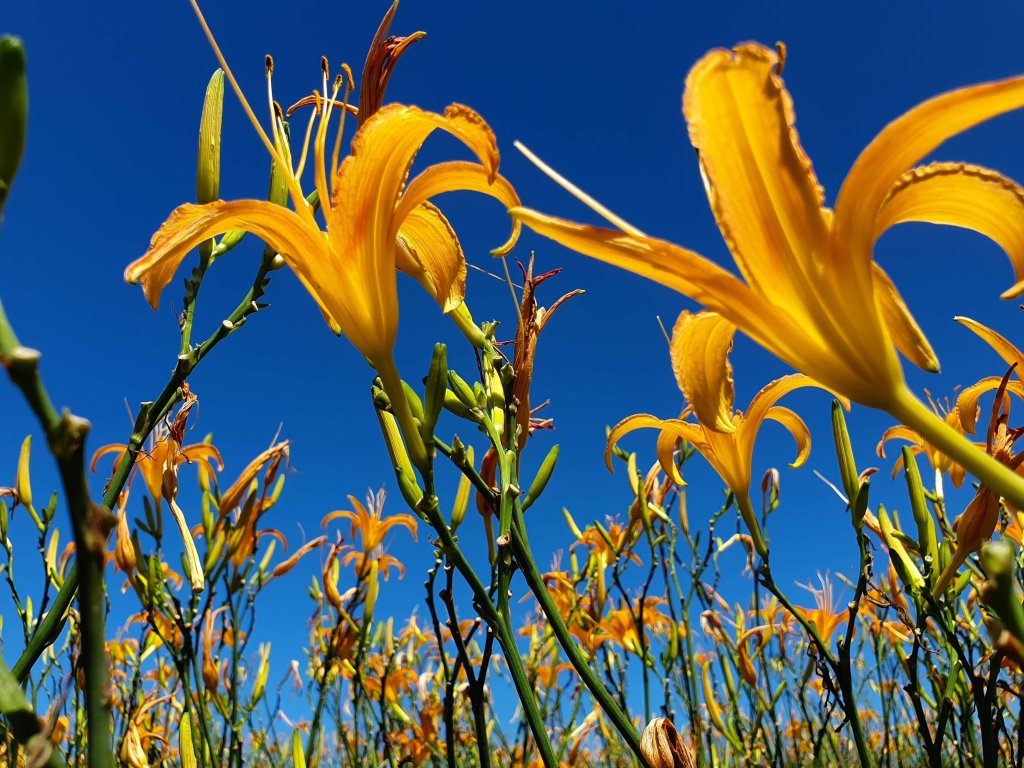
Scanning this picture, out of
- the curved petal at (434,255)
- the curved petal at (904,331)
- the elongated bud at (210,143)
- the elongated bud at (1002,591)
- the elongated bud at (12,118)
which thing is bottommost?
the elongated bud at (1002,591)

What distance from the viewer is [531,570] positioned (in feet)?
3.58

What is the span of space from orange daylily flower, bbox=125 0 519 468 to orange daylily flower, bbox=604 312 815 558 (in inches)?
11.9

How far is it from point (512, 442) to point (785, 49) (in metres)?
0.79

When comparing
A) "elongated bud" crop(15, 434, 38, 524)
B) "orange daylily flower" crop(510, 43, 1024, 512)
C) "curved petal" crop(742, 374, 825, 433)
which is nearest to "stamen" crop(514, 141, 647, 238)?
"orange daylily flower" crop(510, 43, 1024, 512)

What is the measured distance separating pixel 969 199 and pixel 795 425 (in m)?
1.01

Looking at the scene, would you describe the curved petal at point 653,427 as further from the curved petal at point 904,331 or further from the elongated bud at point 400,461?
the curved petal at point 904,331

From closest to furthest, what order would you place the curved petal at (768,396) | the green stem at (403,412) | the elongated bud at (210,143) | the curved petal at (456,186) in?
the curved petal at (456,186)
the green stem at (403,412)
the elongated bud at (210,143)
the curved petal at (768,396)

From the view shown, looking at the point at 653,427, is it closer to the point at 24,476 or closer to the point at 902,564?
the point at 902,564

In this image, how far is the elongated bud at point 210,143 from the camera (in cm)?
129

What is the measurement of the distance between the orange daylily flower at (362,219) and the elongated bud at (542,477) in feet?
1.03

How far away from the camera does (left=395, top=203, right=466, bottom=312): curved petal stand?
1167mm

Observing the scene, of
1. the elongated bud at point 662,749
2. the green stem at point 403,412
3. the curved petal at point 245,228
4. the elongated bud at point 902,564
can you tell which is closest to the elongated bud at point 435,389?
the green stem at point 403,412

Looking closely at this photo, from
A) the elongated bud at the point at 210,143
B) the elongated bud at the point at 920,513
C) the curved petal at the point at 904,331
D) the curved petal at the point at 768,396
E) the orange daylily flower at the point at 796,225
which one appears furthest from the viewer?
the elongated bud at the point at 920,513

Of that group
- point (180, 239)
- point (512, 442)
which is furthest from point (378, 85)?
point (512, 442)
